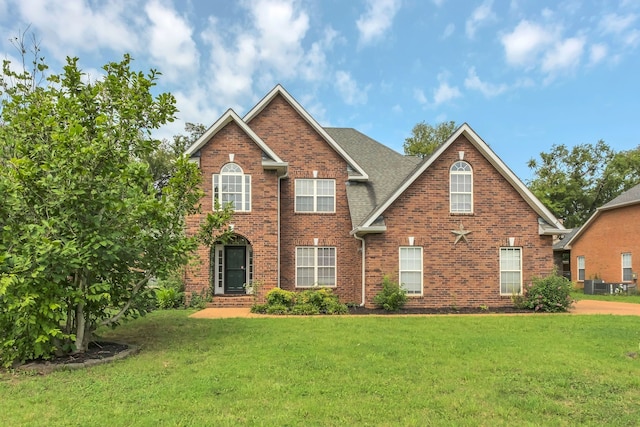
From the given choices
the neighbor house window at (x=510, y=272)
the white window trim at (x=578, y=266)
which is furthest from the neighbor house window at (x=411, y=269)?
the white window trim at (x=578, y=266)

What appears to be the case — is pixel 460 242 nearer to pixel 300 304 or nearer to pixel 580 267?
pixel 300 304

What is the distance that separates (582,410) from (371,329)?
5.73 metres

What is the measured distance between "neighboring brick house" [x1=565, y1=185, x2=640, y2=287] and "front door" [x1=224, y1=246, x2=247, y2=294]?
2263 cm

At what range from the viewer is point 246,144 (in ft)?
52.7

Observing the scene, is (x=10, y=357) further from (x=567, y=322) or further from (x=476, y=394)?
(x=567, y=322)

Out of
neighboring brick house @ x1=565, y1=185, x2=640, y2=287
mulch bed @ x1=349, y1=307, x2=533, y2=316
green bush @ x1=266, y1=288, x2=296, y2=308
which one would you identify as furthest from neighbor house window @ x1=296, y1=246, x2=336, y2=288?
neighboring brick house @ x1=565, y1=185, x2=640, y2=287

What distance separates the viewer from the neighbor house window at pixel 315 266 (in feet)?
57.6

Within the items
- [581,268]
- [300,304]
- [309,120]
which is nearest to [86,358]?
[300,304]

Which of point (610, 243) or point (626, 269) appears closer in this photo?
point (626, 269)

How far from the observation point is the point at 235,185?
16.0 metres

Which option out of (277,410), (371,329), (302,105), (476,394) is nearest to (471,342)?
(371,329)

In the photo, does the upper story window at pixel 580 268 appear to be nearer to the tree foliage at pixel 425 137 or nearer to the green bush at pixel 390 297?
the tree foliage at pixel 425 137

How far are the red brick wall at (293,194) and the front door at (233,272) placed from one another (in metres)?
1.68

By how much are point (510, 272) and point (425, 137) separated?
33239 millimetres
